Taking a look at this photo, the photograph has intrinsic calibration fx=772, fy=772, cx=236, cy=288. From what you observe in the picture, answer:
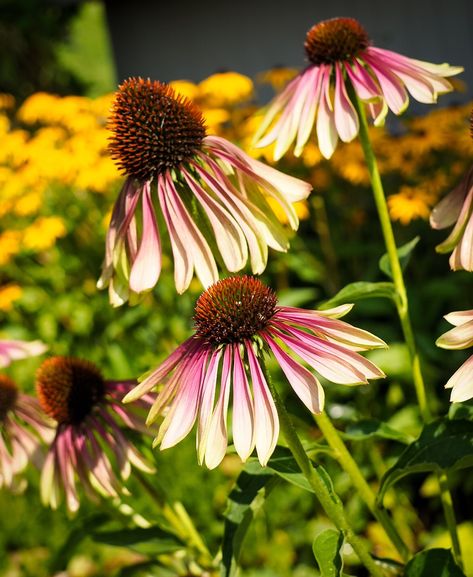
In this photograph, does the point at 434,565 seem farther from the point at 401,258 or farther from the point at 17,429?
the point at 17,429

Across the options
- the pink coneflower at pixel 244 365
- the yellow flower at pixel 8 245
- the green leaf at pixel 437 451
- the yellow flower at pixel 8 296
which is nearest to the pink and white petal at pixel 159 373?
the pink coneflower at pixel 244 365

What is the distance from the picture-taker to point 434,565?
80cm

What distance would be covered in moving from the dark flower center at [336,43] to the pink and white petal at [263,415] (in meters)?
0.47

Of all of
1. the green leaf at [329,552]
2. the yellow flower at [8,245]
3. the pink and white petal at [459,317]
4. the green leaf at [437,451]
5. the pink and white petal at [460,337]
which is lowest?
the green leaf at [329,552]

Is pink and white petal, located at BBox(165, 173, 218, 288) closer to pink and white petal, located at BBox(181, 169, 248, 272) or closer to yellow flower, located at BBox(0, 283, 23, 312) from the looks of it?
pink and white petal, located at BBox(181, 169, 248, 272)

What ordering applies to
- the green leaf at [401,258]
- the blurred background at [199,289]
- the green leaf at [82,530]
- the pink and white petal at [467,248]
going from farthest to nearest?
the blurred background at [199,289], the green leaf at [82,530], the green leaf at [401,258], the pink and white petal at [467,248]

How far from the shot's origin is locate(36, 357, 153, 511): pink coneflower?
101cm

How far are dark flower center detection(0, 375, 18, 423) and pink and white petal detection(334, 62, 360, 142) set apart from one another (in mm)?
678

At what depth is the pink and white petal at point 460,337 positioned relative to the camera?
66 centimetres

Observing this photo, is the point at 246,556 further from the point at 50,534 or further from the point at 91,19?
the point at 91,19

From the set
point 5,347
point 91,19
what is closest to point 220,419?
point 5,347

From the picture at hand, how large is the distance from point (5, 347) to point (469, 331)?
0.86 m

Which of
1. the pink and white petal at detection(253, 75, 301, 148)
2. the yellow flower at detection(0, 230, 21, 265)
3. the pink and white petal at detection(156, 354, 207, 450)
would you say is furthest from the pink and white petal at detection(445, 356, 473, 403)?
the yellow flower at detection(0, 230, 21, 265)

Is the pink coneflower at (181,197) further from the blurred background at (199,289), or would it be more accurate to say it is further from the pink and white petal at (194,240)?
the blurred background at (199,289)
